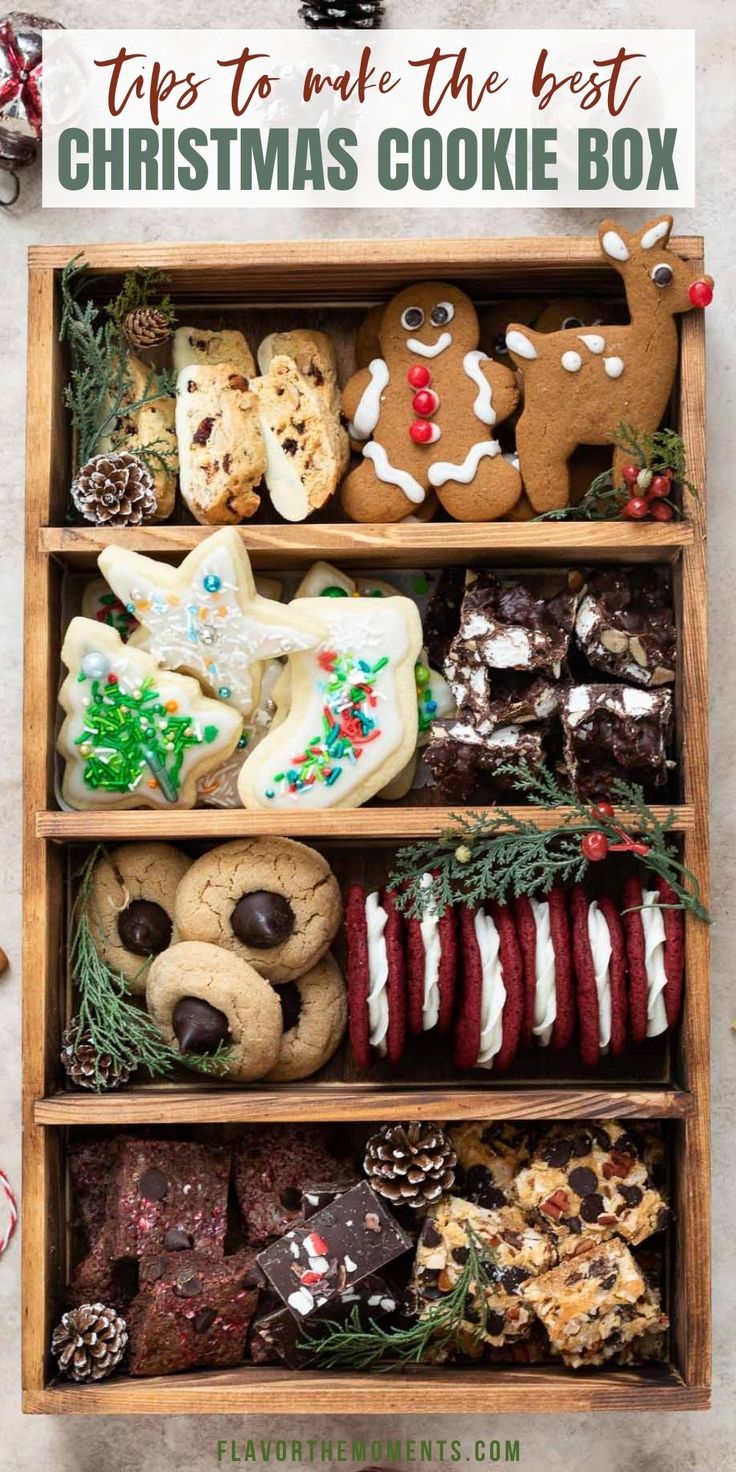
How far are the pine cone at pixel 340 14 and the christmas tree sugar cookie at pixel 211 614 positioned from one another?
1010 mm

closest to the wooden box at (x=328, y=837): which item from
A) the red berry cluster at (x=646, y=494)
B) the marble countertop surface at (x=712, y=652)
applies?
the red berry cluster at (x=646, y=494)

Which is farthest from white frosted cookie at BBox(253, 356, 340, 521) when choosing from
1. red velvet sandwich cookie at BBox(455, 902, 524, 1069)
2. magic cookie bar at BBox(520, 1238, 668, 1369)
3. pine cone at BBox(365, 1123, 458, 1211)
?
magic cookie bar at BBox(520, 1238, 668, 1369)

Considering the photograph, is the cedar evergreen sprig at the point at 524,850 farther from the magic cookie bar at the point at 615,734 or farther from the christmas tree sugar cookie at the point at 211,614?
the christmas tree sugar cookie at the point at 211,614

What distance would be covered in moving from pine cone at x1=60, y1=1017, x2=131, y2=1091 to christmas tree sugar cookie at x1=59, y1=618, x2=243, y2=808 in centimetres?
40

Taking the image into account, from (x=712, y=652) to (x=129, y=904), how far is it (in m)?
1.13

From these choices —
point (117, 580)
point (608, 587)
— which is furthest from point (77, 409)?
point (608, 587)

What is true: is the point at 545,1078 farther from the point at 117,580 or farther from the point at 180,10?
the point at 180,10

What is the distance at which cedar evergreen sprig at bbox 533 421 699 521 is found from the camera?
2086 mm

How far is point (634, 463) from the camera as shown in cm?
210

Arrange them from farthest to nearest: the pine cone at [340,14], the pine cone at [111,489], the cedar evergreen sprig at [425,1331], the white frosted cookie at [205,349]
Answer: the pine cone at [340,14]
the white frosted cookie at [205,349]
the pine cone at [111,489]
the cedar evergreen sprig at [425,1331]

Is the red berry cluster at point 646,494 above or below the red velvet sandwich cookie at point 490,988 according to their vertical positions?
above

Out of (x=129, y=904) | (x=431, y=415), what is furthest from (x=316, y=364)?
(x=129, y=904)

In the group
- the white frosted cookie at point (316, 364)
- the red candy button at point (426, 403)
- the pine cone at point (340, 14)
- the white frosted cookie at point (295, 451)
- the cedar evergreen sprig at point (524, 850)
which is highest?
the pine cone at point (340, 14)

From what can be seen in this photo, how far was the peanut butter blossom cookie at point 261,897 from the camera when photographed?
2123 millimetres
